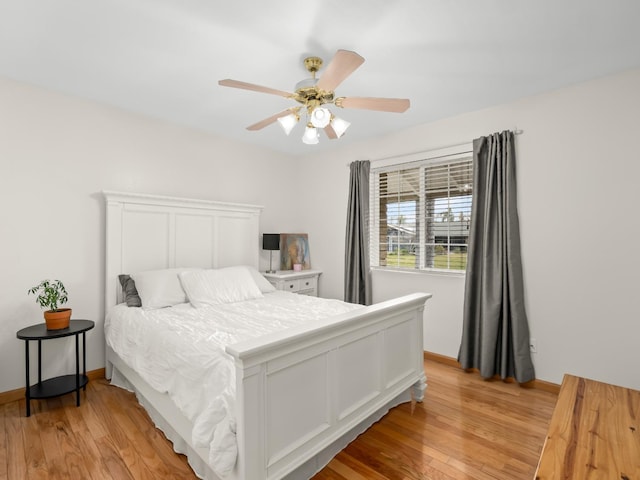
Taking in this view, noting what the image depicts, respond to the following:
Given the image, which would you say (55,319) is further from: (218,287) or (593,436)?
(593,436)

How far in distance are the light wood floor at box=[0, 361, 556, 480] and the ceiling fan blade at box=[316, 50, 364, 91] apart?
2138 millimetres

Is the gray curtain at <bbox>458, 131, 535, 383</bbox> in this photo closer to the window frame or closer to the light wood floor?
the window frame

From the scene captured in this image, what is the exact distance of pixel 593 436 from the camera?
1306 mm

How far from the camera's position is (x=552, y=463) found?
3.83 feet

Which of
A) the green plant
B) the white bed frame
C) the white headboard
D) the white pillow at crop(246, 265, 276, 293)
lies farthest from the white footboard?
the white headboard

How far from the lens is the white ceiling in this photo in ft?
5.73

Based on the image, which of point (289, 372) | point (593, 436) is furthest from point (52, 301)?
point (593, 436)

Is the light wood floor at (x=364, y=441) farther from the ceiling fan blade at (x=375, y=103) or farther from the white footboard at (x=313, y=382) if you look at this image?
the ceiling fan blade at (x=375, y=103)

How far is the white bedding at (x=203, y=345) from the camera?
1.49 metres

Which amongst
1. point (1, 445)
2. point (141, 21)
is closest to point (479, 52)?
point (141, 21)

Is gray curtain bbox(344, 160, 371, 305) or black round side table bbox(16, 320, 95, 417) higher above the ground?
Result: gray curtain bbox(344, 160, 371, 305)

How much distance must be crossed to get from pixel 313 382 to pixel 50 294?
2.18 metres

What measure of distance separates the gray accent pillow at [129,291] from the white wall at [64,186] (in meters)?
0.22

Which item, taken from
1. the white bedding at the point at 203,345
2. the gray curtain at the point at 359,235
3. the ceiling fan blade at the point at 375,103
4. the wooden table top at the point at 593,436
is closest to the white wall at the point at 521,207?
the white bedding at the point at 203,345
